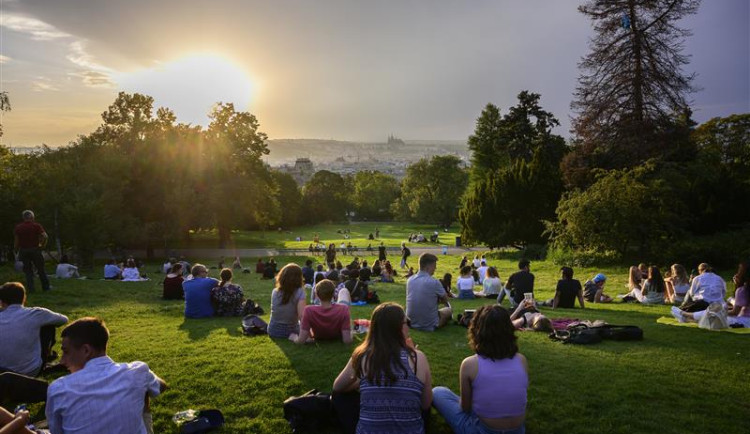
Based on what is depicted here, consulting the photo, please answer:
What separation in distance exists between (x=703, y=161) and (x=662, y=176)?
467 cm

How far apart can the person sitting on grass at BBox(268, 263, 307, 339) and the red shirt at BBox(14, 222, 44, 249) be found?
8.47 meters

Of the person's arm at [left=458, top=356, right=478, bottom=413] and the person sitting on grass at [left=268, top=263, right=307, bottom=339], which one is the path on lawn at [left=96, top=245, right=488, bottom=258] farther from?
the person's arm at [left=458, top=356, right=478, bottom=413]

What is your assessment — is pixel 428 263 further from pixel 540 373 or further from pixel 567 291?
pixel 567 291

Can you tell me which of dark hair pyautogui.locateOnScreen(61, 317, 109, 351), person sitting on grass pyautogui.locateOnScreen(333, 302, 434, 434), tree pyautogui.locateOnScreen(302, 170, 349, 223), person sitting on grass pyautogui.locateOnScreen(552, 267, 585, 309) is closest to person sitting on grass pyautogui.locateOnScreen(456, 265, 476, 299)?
person sitting on grass pyautogui.locateOnScreen(552, 267, 585, 309)

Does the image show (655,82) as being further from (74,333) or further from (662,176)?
(74,333)

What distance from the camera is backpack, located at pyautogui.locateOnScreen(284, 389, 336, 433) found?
17.8ft

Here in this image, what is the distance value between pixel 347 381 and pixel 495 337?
1.51 m

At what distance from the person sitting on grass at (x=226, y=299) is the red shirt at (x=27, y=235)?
5.63 m

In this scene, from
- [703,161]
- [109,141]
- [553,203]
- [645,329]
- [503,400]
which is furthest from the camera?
[109,141]

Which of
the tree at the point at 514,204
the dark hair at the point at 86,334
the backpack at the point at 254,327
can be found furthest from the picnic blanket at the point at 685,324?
the tree at the point at 514,204

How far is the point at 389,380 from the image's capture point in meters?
4.36

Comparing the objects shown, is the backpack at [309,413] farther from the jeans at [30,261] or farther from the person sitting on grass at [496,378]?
the jeans at [30,261]

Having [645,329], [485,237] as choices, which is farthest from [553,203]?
[645,329]

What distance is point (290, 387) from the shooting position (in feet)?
21.5
